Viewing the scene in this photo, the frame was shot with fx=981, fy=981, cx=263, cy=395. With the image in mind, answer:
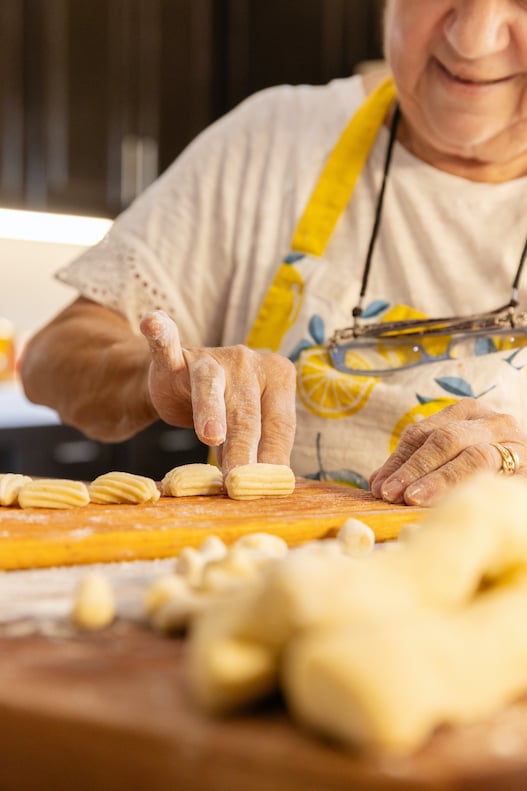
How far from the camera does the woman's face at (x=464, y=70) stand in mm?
1272

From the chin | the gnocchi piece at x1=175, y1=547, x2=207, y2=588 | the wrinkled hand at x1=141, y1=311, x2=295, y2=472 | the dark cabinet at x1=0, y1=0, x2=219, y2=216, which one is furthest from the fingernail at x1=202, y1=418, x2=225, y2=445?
the dark cabinet at x1=0, y1=0, x2=219, y2=216

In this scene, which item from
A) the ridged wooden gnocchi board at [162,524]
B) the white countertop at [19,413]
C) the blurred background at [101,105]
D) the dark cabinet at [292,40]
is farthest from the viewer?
the dark cabinet at [292,40]

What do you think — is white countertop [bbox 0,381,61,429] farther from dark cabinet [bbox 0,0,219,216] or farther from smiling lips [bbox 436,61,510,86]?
smiling lips [bbox 436,61,510,86]

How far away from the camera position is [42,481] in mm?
936

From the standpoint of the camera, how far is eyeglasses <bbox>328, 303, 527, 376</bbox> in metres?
1.36

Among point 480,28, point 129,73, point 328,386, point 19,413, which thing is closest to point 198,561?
point 328,386

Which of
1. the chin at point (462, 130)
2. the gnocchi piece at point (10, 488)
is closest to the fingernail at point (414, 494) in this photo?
the gnocchi piece at point (10, 488)

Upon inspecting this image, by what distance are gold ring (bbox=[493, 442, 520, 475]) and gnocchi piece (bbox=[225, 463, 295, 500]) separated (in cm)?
22

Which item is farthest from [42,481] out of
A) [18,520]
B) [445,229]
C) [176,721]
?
[445,229]

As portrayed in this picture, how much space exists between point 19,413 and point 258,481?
1886 mm

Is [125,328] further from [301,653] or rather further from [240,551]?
[301,653]

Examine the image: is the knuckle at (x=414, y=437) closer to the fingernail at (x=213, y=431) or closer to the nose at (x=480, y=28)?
the fingernail at (x=213, y=431)

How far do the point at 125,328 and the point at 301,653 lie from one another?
1194mm

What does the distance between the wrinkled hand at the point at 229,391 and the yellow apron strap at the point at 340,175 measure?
1.29 feet
